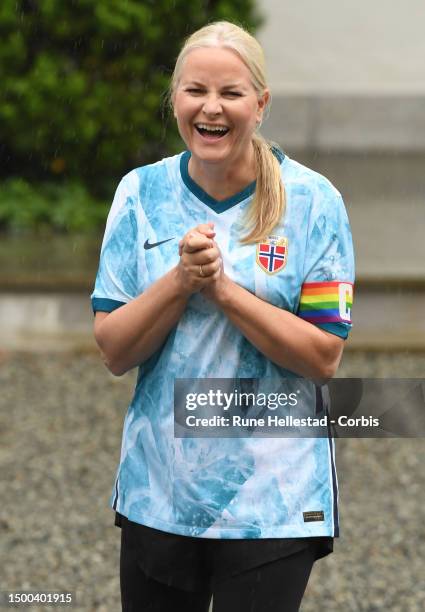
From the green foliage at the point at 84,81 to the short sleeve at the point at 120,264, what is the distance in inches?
223

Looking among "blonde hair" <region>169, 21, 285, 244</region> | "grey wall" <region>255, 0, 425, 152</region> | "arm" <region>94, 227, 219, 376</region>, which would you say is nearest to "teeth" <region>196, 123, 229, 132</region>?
"blonde hair" <region>169, 21, 285, 244</region>

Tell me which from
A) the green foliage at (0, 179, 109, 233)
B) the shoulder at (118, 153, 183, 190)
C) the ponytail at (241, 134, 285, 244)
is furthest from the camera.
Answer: the green foliage at (0, 179, 109, 233)

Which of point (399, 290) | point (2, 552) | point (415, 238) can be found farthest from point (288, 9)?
point (2, 552)

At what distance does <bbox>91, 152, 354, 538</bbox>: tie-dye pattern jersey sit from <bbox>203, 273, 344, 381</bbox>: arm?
4 centimetres

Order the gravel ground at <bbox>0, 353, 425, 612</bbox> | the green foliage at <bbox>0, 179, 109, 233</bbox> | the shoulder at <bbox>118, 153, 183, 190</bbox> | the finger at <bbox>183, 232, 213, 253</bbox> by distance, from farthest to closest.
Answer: the green foliage at <bbox>0, 179, 109, 233</bbox>, the gravel ground at <bbox>0, 353, 425, 612</bbox>, the shoulder at <bbox>118, 153, 183, 190</bbox>, the finger at <bbox>183, 232, 213, 253</bbox>

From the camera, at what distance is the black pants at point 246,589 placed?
2373 mm

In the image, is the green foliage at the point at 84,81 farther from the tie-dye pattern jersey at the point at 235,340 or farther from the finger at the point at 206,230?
the finger at the point at 206,230

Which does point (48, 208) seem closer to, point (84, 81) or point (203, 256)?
point (84, 81)

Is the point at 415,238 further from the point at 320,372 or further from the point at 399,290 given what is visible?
the point at 320,372

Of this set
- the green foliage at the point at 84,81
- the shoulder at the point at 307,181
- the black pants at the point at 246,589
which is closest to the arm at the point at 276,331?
the shoulder at the point at 307,181

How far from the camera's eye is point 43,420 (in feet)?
20.3

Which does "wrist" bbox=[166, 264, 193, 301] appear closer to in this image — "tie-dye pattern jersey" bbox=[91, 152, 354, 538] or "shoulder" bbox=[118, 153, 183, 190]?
"tie-dye pattern jersey" bbox=[91, 152, 354, 538]

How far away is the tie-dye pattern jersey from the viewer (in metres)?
2.34

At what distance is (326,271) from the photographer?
233 cm
